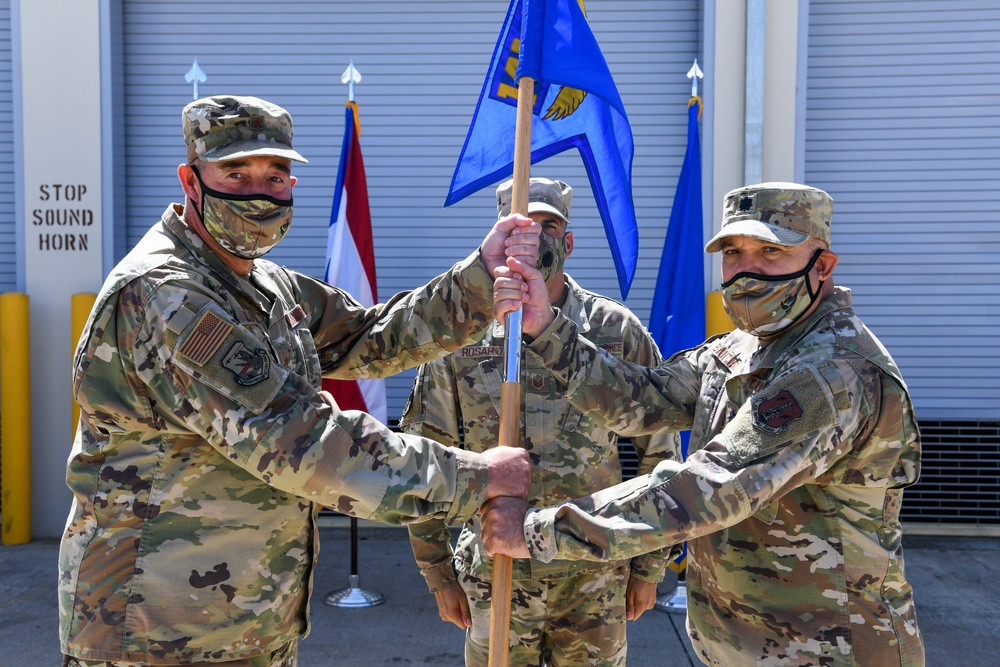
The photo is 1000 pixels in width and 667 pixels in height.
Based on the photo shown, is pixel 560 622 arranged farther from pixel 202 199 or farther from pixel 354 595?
pixel 354 595

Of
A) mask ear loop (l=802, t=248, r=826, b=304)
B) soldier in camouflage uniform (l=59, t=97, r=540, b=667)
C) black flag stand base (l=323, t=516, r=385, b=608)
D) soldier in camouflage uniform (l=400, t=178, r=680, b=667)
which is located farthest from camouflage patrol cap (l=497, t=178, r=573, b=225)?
black flag stand base (l=323, t=516, r=385, b=608)

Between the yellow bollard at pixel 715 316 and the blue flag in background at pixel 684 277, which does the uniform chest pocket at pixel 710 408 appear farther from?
the yellow bollard at pixel 715 316

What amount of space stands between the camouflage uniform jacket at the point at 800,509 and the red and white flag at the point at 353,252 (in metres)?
3.26

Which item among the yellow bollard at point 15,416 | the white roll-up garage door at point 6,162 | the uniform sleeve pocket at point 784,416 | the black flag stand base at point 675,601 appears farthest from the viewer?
the white roll-up garage door at point 6,162

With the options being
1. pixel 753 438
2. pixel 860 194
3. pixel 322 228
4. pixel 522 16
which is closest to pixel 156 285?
pixel 522 16

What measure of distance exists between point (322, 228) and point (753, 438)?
17.6 ft

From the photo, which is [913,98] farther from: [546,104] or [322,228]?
[546,104]

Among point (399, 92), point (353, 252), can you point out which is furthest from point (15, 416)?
point (399, 92)

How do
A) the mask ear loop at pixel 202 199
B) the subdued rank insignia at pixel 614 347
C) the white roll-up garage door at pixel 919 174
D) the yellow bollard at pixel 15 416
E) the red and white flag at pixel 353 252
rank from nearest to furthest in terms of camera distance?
1. the mask ear loop at pixel 202 199
2. the subdued rank insignia at pixel 614 347
3. the red and white flag at pixel 353 252
4. the yellow bollard at pixel 15 416
5. the white roll-up garage door at pixel 919 174

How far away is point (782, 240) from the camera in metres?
2.39

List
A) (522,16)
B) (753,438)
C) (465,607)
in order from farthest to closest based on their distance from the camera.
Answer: (465,607) < (522,16) < (753,438)

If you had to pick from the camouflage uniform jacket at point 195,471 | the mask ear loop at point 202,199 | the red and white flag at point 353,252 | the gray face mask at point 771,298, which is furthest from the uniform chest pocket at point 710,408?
the red and white flag at point 353,252

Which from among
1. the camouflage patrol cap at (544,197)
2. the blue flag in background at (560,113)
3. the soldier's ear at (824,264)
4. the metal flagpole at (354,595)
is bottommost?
the metal flagpole at (354,595)

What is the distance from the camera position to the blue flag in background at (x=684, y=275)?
5621mm
